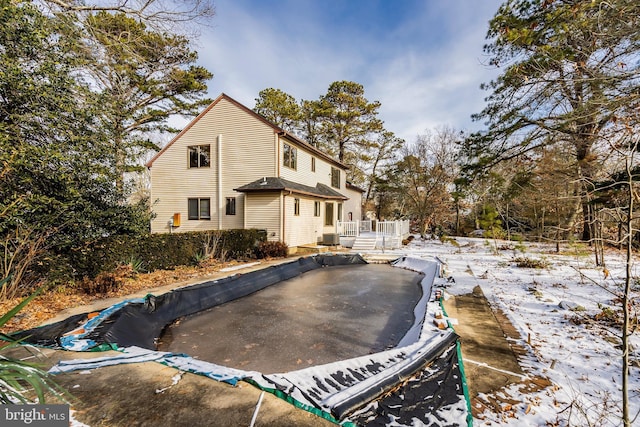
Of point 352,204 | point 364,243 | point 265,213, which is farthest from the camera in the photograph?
point 352,204

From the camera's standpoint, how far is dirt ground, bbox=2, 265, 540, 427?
198 centimetres

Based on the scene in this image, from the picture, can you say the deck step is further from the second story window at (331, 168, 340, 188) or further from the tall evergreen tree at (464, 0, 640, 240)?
the tall evergreen tree at (464, 0, 640, 240)

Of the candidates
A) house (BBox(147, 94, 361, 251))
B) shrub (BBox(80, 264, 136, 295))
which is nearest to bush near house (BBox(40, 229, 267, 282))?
shrub (BBox(80, 264, 136, 295))

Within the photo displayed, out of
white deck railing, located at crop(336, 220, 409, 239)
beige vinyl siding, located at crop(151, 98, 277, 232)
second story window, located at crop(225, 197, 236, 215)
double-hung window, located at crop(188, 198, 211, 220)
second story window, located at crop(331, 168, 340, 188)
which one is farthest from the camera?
second story window, located at crop(331, 168, 340, 188)

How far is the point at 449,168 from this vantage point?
62.5 feet

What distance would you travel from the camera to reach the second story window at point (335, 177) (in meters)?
18.4

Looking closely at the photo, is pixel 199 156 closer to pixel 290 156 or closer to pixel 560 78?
pixel 290 156

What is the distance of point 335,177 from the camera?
18734 mm

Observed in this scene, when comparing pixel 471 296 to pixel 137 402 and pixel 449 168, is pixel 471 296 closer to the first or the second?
pixel 137 402

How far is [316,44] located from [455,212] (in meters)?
18.7

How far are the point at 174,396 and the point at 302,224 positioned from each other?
423 inches

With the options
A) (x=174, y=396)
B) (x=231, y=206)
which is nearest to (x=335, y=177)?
(x=231, y=206)

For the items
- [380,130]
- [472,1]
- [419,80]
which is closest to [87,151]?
[472,1]

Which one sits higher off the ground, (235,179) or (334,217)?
(235,179)
